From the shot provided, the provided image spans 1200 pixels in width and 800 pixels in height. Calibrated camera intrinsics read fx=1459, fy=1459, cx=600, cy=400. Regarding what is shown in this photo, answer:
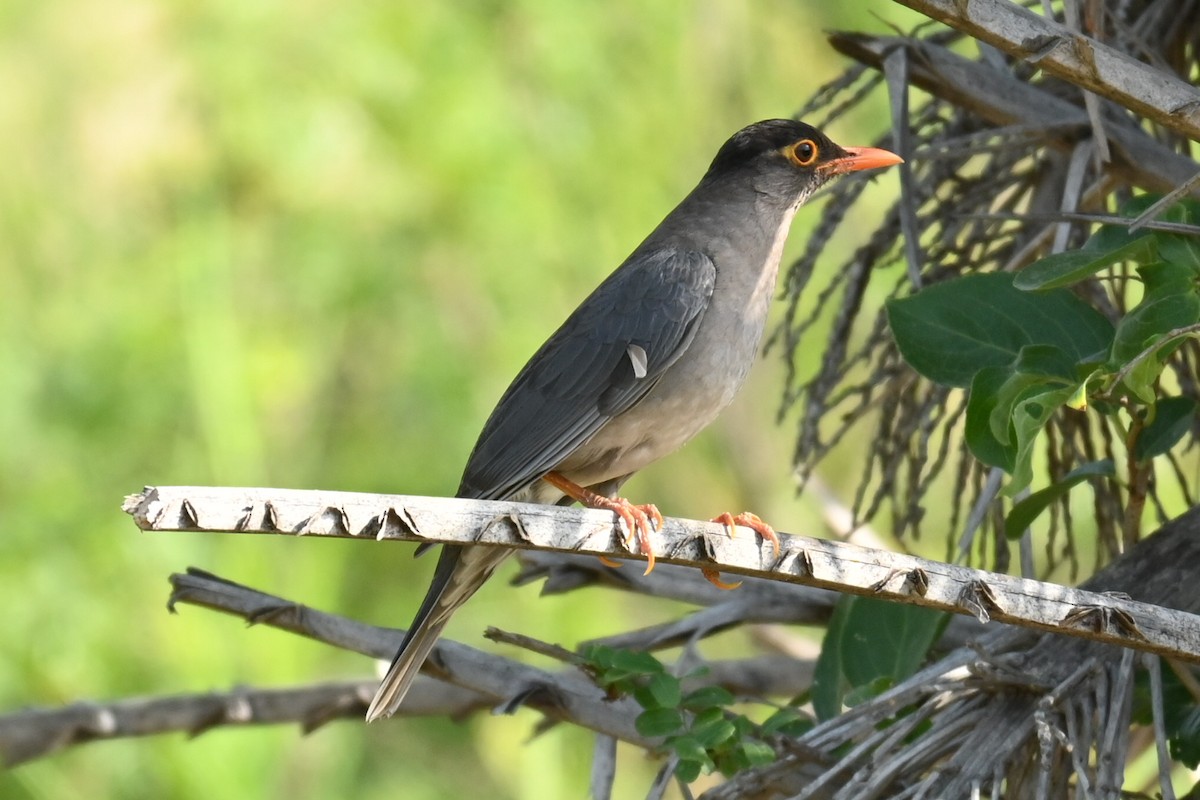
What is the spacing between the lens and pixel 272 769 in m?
4.64

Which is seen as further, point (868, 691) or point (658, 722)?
point (868, 691)

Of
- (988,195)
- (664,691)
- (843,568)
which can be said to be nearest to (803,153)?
(988,195)

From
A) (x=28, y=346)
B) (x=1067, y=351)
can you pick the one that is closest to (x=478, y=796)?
(x=28, y=346)

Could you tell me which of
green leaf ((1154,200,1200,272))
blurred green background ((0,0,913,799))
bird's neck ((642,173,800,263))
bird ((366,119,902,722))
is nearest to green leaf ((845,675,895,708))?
bird ((366,119,902,722))

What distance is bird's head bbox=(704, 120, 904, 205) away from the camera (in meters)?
3.80

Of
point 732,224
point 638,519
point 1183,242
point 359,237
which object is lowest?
point 638,519

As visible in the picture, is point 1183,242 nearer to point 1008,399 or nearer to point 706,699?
point 1008,399

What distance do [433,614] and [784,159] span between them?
5.21 ft

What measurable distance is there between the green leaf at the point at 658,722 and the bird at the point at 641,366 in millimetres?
686

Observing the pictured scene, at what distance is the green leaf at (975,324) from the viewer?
252 cm

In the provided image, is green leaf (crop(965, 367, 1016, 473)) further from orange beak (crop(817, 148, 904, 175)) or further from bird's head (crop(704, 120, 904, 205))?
bird's head (crop(704, 120, 904, 205))

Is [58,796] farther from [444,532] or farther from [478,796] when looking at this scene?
[444,532]

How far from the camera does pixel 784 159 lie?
388 cm

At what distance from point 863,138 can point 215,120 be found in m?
2.88
